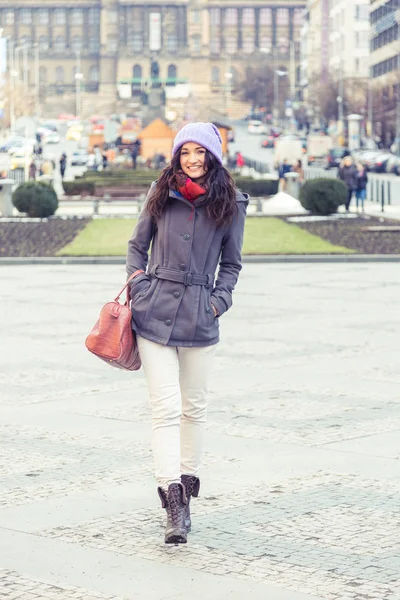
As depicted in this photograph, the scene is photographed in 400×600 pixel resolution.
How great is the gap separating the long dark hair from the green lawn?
1877 centimetres

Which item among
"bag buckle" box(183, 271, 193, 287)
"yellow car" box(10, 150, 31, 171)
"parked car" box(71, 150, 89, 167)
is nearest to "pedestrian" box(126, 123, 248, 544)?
"bag buckle" box(183, 271, 193, 287)

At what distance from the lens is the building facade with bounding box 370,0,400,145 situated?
4294 inches

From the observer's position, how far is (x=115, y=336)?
643 cm

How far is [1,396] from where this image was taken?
1047cm

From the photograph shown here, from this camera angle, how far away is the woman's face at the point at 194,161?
6.57 metres

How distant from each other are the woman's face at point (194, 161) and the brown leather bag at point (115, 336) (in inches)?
25.9

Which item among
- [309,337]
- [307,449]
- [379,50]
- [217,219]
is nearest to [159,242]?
[217,219]

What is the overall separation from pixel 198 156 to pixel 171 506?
5.01ft

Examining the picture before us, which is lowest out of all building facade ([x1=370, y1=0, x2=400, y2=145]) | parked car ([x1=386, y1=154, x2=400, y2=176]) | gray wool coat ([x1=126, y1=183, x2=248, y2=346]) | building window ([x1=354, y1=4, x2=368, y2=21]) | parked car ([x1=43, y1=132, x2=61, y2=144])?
parked car ([x1=386, y1=154, x2=400, y2=176])

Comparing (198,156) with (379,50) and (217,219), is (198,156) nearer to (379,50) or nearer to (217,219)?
(217,219)

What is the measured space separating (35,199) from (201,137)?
3046 cm

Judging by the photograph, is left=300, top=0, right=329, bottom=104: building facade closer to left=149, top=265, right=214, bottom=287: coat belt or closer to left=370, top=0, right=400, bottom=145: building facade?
left=370, top=0, right=400, bottom=145: building facade

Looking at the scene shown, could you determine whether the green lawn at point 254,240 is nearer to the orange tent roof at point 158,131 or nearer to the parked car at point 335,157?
the orange tent roof at point 158,131

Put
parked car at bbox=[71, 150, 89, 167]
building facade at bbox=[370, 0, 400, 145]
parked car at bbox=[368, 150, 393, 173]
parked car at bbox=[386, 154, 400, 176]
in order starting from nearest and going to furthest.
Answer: parked car at bbox=[386, 154, 400, 176], parked car at bbox=[368, 150, 393, 173], parked car at bbox=[71, 150, 89, 167], building facade at bbox=[370, 0, 400, 145]
